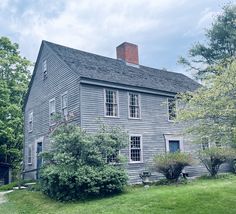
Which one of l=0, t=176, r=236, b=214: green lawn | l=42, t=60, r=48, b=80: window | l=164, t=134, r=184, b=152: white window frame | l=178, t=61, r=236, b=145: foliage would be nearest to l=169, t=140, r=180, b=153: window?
l=164, t=134, r=184, b=152: white window frame

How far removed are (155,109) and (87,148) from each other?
6.96 metres

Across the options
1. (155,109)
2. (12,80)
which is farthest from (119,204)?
(12,80)

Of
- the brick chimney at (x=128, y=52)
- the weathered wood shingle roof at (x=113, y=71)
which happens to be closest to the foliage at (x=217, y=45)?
the weathered wood shingle roof at (x=113, y=71)

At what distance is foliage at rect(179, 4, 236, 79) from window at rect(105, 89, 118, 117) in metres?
12.6

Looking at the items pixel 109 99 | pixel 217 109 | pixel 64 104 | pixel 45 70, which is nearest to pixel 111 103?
pixel 109 99

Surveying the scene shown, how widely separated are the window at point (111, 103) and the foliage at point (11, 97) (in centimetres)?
1234

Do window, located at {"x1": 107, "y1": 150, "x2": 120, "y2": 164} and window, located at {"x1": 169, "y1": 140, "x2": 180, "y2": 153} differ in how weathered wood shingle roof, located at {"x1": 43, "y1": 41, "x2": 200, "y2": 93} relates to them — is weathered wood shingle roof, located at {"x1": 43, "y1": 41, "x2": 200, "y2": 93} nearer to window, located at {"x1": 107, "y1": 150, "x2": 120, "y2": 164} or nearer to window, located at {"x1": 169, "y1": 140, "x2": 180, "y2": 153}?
window, located at {"x1": 169, "y1": 140, "x2": 180, "y2": 153}

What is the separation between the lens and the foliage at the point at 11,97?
83.5ft

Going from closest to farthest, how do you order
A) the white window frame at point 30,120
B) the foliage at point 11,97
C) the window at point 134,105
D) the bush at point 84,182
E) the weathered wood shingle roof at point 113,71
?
the bush at point 84,182, the weathered wood shingle roof at point 113,71, the window at point 134,105, the white window frame at point 30,120, the foliage at point 11,97

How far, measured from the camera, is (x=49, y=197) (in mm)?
12789

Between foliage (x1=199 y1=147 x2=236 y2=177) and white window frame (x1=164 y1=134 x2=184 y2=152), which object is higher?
white window frame (x1=164 y1=134 x2=184 y2=152)

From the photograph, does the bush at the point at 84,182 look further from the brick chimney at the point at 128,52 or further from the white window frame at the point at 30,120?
the brick chimney at the point at 128,52

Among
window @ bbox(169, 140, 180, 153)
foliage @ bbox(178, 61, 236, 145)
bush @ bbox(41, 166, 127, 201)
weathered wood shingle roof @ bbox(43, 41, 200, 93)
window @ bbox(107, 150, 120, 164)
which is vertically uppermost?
weathered wood shingle roof @ bbox(43, 41, 200, 93)

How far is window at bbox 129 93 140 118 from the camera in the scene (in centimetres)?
1725
